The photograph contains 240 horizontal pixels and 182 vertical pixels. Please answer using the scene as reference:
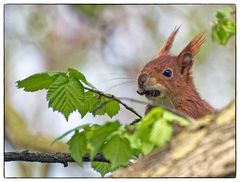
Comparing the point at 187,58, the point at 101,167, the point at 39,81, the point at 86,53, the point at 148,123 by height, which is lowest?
the point at 101,167

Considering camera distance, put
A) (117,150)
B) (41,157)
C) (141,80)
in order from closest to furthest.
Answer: (117,150)
(41,157)
(141,80)

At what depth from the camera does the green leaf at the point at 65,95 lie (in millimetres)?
1720

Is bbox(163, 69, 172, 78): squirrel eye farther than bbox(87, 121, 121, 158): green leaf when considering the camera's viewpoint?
Yes

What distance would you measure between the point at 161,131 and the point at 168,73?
0.82m

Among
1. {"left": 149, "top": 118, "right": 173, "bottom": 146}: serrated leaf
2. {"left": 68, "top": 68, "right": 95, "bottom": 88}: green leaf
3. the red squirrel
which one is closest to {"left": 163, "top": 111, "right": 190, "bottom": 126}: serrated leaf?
{"left": 149, "top": 118, "right": 173, "bottom": 146}: serrated leaf

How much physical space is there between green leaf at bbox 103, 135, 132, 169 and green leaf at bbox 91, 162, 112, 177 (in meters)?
0.40

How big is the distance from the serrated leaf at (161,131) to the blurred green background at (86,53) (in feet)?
2.76

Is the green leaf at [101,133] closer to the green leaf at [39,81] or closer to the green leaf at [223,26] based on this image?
the green leaf at [39,81]

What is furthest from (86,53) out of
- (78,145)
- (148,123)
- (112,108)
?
(148,123)

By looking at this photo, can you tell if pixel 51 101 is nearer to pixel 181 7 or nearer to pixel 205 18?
pixel 181 7

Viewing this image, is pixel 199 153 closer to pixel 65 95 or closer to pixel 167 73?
pixel 65 95

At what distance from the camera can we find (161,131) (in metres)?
1.33

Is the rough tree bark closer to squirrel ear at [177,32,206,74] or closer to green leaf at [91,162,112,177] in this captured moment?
green leaf at [91,162,112,177]

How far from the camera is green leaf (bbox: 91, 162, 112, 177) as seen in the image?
185 cm
